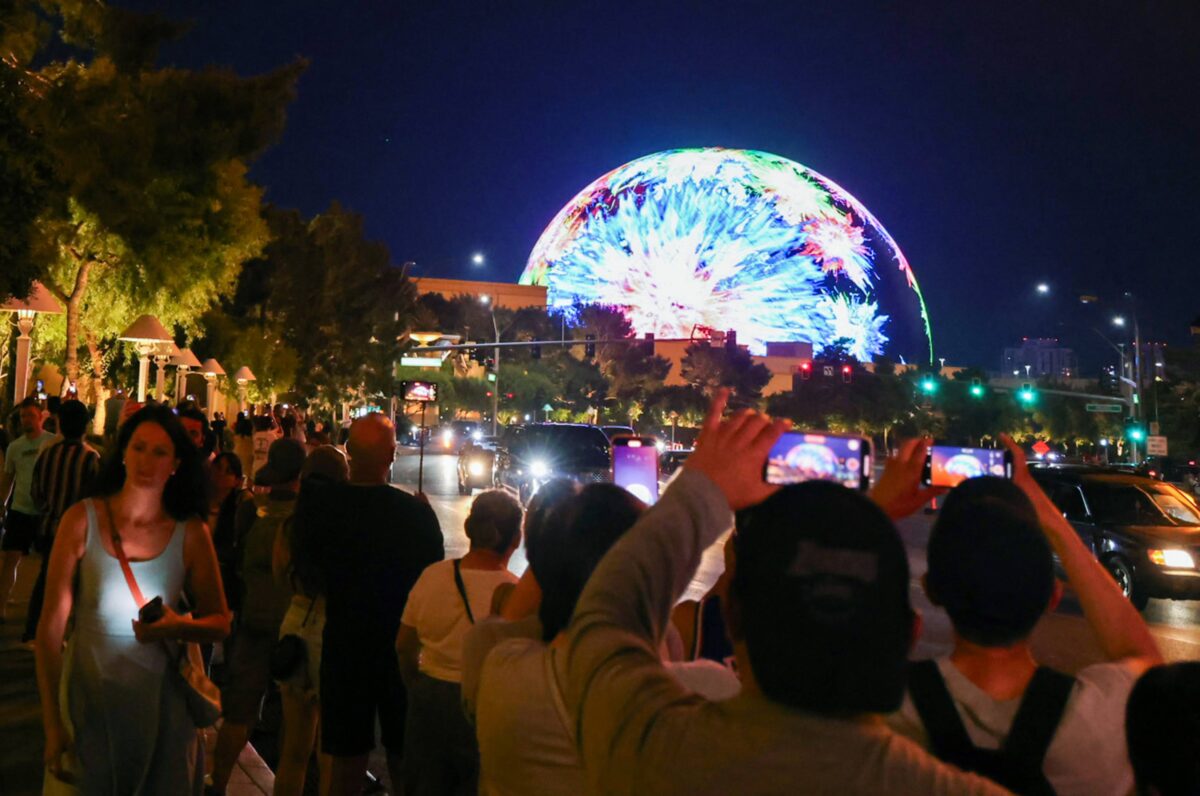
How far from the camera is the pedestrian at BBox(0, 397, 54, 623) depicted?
9398mm

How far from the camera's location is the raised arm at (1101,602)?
2.37 metres

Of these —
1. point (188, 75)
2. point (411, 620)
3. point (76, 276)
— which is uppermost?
point (188, 75)

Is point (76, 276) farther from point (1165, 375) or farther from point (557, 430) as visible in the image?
point (1165, 375)

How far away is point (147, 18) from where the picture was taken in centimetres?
2419

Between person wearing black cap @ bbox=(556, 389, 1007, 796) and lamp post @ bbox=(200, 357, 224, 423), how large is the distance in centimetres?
3529

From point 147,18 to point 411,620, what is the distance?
23.4 m

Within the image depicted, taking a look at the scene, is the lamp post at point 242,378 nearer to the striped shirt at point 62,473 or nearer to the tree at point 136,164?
the tree at point 136,164

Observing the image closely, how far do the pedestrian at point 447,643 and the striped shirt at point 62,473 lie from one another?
5.05 metres

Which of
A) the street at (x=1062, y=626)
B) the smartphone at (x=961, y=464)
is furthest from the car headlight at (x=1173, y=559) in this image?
the smartphone at (x=961, y=464)

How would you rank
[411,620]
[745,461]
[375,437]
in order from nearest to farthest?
[745,461] < [411,620] < [375,437]

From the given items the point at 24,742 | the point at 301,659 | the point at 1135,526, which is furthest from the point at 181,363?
the point at 301,659

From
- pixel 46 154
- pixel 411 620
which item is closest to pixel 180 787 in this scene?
pixel 411 620

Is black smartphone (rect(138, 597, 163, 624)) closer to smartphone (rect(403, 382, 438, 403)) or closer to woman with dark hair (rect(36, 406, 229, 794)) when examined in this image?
woman with dark hair (rect(36, 406, 229, 794))

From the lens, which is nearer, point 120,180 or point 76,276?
point 120,180
